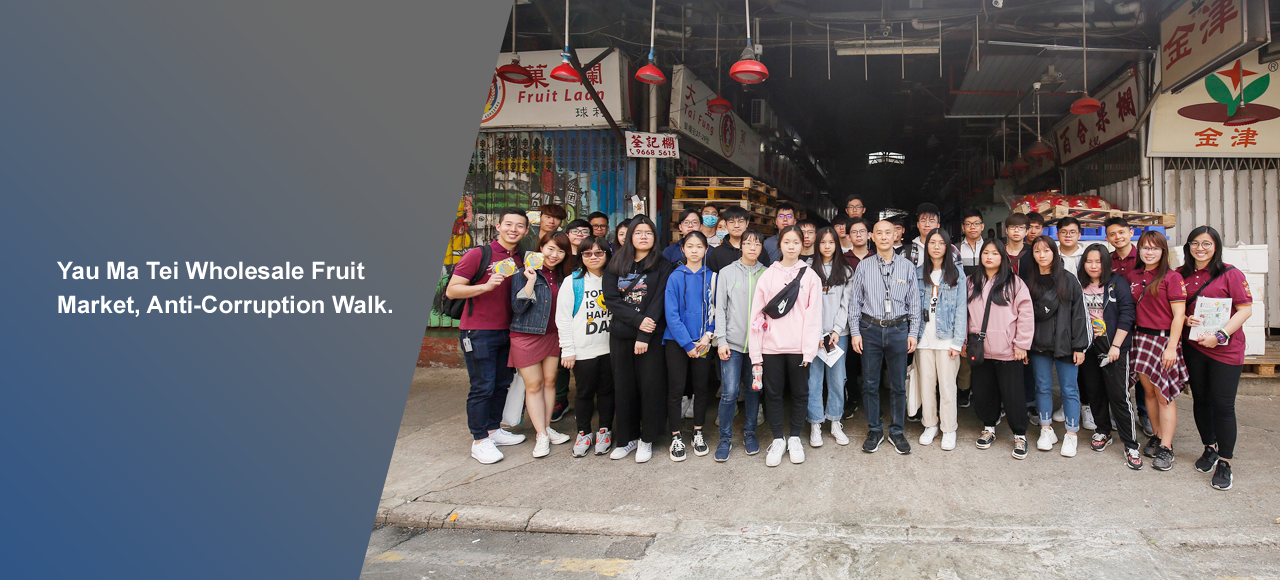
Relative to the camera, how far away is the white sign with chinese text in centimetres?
754

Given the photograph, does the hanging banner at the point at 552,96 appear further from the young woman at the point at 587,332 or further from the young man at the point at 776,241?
the young woman at the point at 587,332

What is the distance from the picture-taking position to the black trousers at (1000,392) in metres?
4.49

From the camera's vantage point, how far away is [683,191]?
25.5 feet

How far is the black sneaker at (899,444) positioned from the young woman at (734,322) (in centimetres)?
114

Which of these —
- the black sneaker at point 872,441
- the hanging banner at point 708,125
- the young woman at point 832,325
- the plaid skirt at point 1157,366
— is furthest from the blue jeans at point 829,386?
the hanging banner at point 708,125

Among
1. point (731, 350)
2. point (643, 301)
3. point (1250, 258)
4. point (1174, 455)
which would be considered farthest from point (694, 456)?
point (1250, 258)

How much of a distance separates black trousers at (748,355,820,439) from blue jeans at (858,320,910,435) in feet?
1.84

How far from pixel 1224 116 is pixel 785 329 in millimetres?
6884

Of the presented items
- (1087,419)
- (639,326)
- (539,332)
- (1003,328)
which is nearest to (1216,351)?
(1003,328)

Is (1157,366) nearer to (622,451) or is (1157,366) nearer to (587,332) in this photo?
(622,451)

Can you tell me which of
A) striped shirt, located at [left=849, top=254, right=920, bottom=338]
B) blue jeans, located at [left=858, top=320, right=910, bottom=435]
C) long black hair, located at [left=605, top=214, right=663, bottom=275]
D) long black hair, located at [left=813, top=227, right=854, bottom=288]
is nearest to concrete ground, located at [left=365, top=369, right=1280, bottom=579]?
blue jeans, located at [left=858, top=320, right=910, bottom=435]

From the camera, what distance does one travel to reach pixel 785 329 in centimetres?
431

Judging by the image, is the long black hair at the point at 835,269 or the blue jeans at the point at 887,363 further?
the long black hair at the point at 835,269

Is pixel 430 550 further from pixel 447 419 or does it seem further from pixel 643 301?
pixel 447 419
